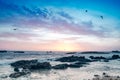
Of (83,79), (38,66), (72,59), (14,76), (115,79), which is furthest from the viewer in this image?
(72,59)

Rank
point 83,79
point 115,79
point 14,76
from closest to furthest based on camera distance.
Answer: point 115,79
point 83,79
point 14,76

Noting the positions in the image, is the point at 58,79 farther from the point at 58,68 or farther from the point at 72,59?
the point at 72,59

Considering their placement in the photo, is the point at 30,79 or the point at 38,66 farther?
the point at 38,66

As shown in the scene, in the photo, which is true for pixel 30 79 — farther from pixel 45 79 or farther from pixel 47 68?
pixel 47 68

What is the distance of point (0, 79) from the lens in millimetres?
25516

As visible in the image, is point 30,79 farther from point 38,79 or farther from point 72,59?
point 72,59

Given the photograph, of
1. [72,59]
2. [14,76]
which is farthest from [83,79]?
[72,59]

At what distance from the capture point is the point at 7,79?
25500 millimetres

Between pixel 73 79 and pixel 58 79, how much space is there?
6.80 ft

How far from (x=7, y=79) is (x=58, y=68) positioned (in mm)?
16148

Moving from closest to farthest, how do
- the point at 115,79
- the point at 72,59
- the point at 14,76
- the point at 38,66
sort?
the point at 115,79, the point at 14,76, the point at 38,66, the point at 72,59

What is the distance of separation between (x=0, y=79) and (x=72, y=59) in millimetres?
39316

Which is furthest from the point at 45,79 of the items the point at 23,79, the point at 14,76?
the point at 14,76

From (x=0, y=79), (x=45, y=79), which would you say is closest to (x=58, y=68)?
(x=45, y=79)
